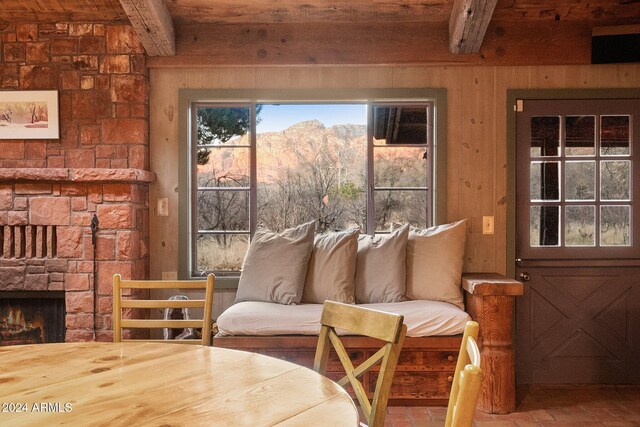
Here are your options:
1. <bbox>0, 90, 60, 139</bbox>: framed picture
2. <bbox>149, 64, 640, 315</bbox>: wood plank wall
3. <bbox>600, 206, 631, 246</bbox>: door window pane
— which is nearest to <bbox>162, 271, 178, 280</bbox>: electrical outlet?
<bbox>149, 64, 640, 315</bbox>: wood plank wall

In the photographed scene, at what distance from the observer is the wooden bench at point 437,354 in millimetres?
3178

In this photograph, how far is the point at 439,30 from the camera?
153 inches

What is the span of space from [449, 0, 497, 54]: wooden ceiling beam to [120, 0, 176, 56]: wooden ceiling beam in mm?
2039

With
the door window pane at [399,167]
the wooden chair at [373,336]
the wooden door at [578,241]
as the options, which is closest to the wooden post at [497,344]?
the wooden door at [578,241]

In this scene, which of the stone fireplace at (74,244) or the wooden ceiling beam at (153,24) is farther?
the stone fireplace at (74,244)

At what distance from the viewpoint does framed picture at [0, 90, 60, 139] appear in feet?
12.6

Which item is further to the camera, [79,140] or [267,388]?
[79,140]

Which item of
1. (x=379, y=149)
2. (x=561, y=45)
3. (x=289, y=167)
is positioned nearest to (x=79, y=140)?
(x=289, y=167)

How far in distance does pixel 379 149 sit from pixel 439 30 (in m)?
0.98

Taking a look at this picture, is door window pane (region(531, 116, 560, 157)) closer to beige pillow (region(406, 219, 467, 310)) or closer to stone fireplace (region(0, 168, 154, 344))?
beige pillow (region(406, 219, 467, 310))

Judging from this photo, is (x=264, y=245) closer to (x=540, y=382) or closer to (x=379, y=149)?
(x=379, y=149)

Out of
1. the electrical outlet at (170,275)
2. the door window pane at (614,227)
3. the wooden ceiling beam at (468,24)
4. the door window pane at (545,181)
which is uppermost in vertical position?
the wooden ceiling beam at (468,24)

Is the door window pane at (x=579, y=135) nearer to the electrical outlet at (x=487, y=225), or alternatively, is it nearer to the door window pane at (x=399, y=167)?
the electrical outlet at (x=487, y=225)

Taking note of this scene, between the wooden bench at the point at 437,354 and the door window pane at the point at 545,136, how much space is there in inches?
48.7
